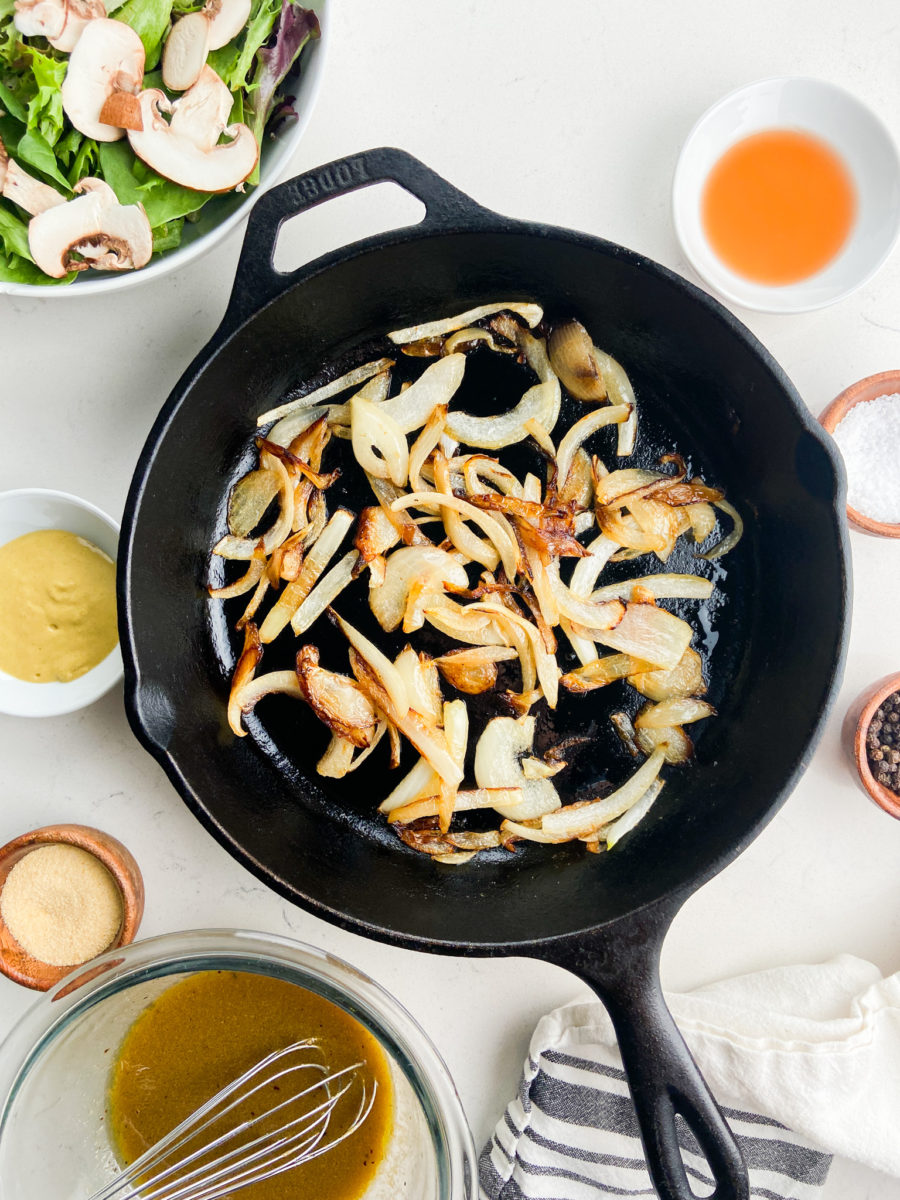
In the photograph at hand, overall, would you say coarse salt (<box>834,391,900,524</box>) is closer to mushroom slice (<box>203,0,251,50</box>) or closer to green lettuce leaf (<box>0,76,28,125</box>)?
mushroom slice (<box>203,0,251,50</box>)

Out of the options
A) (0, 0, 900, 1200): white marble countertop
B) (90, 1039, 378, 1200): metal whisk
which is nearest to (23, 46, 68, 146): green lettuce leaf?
(0, 0, 900, 1200): white marble countertop

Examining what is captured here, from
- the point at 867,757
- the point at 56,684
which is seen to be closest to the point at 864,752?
the point at 867,757

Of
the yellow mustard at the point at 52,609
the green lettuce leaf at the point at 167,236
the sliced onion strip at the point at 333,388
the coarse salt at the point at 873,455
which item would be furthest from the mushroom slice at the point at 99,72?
the coarse salt at the point at 873,455

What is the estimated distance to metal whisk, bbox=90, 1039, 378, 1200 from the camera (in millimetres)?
1229

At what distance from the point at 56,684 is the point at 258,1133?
0.67 m

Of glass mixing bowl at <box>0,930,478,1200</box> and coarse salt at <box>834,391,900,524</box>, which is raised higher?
coarse salt at <box>834,391,900,524</box>

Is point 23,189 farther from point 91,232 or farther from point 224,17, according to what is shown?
point 224,17

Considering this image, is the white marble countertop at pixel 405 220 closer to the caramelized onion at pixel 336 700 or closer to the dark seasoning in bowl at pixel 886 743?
the dark seasoning in bowl at pixel 886 743

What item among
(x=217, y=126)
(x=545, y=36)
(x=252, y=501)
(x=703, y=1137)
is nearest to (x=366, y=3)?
(x=545, y=36)

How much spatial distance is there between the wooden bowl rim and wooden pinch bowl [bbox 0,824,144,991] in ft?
3.35

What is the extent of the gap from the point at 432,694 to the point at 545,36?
3.14 ft

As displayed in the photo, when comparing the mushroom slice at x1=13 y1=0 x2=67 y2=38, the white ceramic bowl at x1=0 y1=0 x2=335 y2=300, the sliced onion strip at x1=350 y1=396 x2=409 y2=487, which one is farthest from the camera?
the sliced onion strip at x1=350 y1=396 x2=409 y2=487

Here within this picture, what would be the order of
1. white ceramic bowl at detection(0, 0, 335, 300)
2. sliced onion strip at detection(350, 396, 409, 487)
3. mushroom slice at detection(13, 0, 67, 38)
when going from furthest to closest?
1. sliced onion strip at detection(350, 396, 409, 487)
2. white ceramic bowl at detection(0, 0, 335, 300)
3. mushroom slice at detection(13, 0, 67, 38)

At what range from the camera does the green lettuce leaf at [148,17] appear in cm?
109
